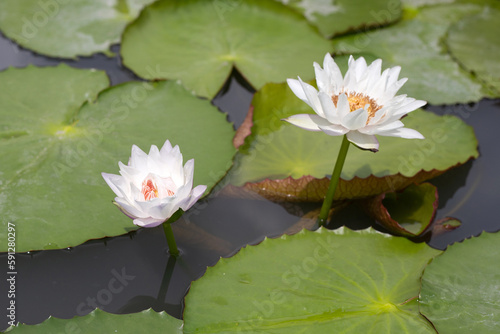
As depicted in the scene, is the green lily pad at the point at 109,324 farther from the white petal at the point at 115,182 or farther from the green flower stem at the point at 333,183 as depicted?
the green flower stem at the point at 333,183

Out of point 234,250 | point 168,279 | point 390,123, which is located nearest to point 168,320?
point 168,279

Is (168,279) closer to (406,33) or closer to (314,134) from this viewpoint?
(314,134)

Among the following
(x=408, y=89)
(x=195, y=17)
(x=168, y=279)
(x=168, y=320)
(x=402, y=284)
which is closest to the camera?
(x=168, y=320)

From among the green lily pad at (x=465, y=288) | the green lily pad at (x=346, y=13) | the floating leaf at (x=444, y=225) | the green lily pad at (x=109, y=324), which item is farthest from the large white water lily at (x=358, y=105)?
the green lily pad at (x=346, y=13)

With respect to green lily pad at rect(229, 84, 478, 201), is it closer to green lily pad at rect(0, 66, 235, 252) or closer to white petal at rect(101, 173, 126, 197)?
green lily pad at rect(0, 66, 235, 252)

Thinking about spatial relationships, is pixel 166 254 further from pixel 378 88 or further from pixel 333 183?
pixel 378 88

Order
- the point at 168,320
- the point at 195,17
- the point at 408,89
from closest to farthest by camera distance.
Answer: the point at 168,320
the point at 408,89
the point at 195,17

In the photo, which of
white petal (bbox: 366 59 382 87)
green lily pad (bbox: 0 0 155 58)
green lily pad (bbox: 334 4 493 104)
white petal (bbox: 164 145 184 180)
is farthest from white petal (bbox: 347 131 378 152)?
green lily pad (bbox: 0 0 155 58)
